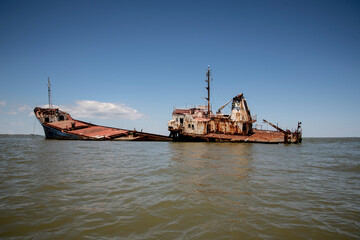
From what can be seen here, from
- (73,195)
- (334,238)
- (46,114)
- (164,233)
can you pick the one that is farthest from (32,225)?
(46,114)

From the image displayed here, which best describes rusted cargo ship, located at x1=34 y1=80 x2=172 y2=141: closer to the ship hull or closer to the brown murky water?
the ship hull

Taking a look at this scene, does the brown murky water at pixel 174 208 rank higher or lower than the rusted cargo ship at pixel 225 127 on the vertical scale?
lower

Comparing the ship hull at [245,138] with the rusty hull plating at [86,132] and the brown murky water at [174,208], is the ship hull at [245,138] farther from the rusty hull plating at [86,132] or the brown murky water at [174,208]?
the brown murky water at [174,208]

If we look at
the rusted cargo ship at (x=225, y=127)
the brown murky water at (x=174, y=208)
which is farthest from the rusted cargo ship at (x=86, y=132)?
the brown murky water at (x=174, y=208)

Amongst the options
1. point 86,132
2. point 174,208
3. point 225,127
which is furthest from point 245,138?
point 86,132

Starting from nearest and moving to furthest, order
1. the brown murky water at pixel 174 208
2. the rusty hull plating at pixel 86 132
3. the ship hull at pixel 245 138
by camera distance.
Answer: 1. the brown murky water at pixel 174 208
2. the ship hull at pixel 245 138
3. the rusty hull plating at pixel 86 132

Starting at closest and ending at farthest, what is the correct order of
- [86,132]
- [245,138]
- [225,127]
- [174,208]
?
[174,208]
[245,138]
[225,127]
[86,132]

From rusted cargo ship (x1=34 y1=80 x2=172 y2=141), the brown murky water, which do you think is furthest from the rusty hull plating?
the brown murky water

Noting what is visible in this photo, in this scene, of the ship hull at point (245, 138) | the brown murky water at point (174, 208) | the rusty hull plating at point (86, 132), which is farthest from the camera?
the rusty hull plating at point (86, 132)

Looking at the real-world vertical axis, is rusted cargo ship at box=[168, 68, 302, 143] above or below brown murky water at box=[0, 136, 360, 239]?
above

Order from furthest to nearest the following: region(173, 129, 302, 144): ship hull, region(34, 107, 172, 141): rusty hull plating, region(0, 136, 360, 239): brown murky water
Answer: region(34, 107, 172, 141): rusty hull plating, region(173, 129, 302, 144): ship hull, region(0, 136, 360, 239): brown murky water

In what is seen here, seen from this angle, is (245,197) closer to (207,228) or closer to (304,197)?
(304,197)

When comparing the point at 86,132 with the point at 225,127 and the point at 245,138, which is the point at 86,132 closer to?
the point at 225,127

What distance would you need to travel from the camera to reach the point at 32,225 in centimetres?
335
